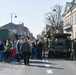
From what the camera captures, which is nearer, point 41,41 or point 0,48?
point 0,48

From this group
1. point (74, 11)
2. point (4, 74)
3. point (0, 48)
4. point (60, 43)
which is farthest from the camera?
point (74, 11)

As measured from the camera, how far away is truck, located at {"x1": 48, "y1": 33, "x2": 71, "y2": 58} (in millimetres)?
33406

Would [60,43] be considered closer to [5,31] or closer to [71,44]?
[71,44]

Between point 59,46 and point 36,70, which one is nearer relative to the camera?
point 36,70

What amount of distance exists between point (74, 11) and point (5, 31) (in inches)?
1695

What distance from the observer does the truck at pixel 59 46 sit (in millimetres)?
33406

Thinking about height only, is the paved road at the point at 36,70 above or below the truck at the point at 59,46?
below

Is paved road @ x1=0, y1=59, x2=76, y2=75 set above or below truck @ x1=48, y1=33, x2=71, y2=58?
below

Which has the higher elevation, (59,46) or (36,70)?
(59,46)

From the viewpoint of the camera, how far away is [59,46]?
110ft

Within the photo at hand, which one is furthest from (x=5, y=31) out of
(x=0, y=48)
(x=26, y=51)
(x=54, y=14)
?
(x=54, y=14)

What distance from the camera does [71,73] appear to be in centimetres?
1691

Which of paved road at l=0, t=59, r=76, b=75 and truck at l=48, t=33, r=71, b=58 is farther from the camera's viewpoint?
truck at l=48, t=33, r=71, b=58

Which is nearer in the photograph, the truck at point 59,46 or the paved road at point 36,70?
the paved road at point 36,70
